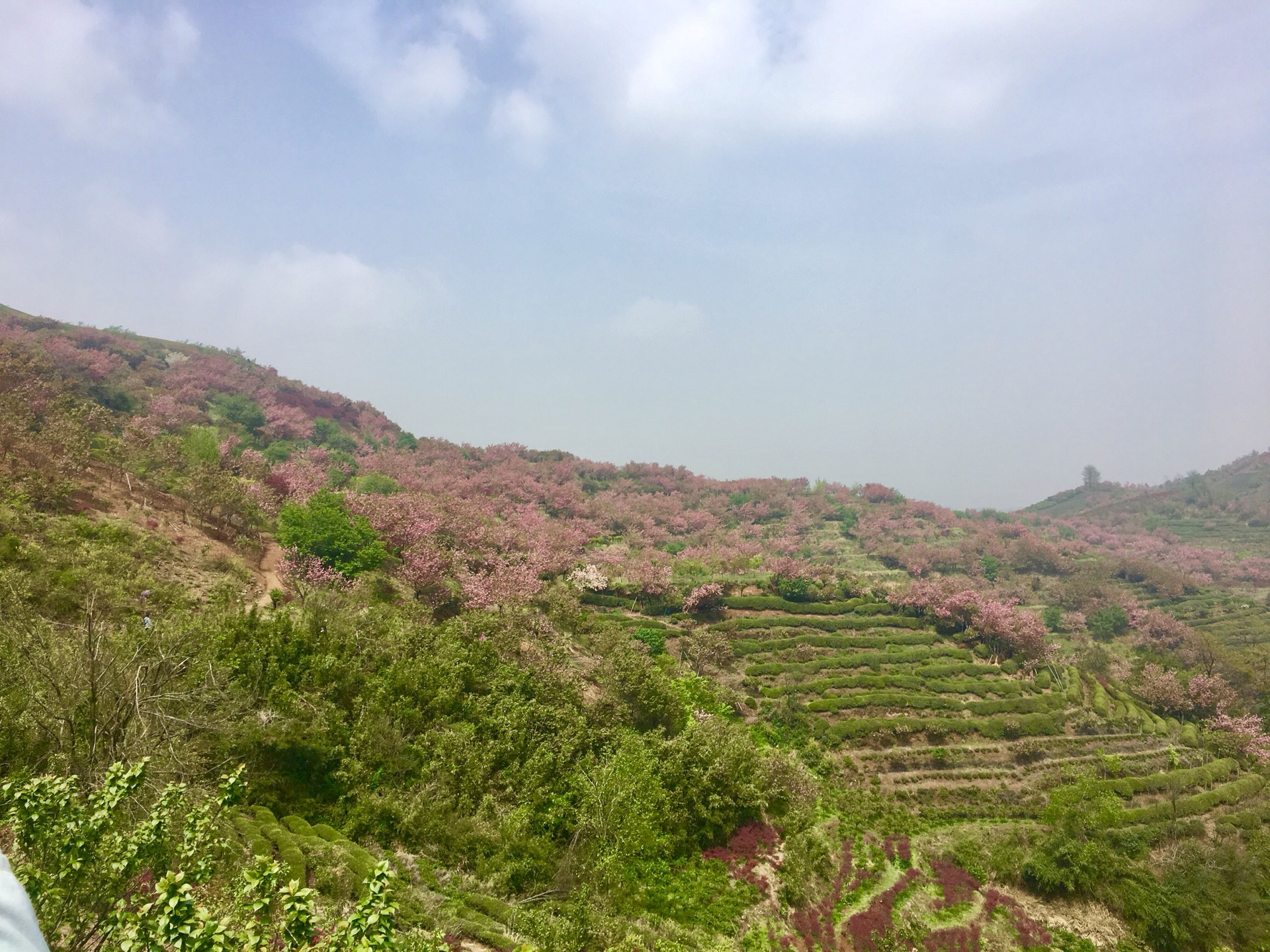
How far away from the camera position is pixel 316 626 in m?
18.3

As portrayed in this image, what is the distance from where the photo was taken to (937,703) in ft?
96.9

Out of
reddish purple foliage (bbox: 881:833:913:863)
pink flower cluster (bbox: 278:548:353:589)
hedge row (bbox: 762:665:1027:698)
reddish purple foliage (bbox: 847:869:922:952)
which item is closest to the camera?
reddish purple foliage (bbox: 847:869:922:952)

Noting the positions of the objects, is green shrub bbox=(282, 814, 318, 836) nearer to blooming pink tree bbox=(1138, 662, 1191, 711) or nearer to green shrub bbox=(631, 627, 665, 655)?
green shrub bbox=(631, 627, 665, 655)

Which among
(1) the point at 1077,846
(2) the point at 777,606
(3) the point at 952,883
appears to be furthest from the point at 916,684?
(3) the point at 952,883

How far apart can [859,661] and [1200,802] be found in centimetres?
1485

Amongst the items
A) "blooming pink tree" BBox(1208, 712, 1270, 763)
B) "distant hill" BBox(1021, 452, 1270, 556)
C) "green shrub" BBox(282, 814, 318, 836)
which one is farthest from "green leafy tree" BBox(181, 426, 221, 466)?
"distant hill" BBox(1021, 452, 1270, 556)

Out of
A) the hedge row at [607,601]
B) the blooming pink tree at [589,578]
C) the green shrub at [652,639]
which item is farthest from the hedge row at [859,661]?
the blooming pink tree at [589,578]

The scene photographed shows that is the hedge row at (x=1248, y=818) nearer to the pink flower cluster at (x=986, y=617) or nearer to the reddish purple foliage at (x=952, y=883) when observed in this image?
the pink flower cluster at (x=986, y=617)

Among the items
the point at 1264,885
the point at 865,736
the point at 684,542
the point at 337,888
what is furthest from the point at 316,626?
the point at 684,542

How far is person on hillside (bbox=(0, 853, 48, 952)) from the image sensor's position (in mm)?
1523

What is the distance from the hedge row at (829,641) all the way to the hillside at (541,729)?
0.23 meters

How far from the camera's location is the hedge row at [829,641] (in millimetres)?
33031

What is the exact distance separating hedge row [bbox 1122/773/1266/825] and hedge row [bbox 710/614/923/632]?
1450cm

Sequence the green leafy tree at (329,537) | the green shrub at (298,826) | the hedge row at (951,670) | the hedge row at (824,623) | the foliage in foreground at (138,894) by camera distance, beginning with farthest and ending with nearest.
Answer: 1. the hedge row at (824,623)
2. the hedge row at (951,670)
3. the green leafy tree at (329,537)
4. the green shrub at (298,826)
5. the foliage in foreground at (138,894)
